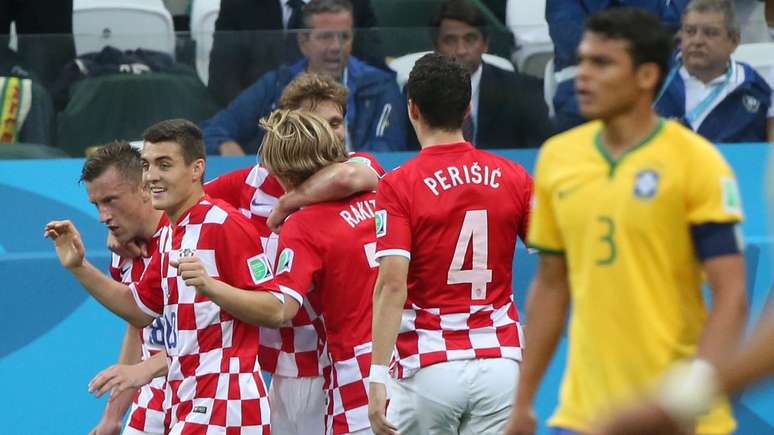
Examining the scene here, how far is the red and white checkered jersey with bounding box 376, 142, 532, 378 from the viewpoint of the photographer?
5109mm

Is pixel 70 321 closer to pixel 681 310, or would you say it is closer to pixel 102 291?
pixel 102 291

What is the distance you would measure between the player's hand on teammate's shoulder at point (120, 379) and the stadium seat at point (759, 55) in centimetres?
377

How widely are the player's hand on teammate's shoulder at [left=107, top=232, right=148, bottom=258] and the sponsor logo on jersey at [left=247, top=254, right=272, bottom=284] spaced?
775 mm

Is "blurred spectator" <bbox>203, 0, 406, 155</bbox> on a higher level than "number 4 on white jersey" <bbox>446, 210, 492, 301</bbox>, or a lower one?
higher

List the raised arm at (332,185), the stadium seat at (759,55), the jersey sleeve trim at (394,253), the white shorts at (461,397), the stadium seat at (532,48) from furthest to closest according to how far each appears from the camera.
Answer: the stadium seat at (532,48), the stadium seat at (759,55), the raised arm at (332,185), the white shorts at (461,397), the jersey sleeve trim at (394,253)

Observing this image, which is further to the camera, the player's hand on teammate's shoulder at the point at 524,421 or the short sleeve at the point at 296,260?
the short sleeve at the point at 296,260

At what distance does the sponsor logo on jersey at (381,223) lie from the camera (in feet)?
16.7

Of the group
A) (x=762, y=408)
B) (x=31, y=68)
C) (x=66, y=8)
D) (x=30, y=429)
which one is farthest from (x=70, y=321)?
(x=762, y=408)

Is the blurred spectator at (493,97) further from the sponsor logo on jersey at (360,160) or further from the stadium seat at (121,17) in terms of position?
the sponsor logo on jersey at (360,160)

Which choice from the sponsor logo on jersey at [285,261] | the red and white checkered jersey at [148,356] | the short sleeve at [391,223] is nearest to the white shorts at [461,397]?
the short sleeve at [391,223]

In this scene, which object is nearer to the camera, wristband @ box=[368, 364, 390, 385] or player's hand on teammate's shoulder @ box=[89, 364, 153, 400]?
wristband @ box=[368, 364, 390, 385]

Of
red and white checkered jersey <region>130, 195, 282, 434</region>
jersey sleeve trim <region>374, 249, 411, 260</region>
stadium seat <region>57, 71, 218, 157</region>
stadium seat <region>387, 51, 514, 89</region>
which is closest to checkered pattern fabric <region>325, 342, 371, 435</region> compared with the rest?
red and white checkered jersey <region>130, 195, 282, 434</region>

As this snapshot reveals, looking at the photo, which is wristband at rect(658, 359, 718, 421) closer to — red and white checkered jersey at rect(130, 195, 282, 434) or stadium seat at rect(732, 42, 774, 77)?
red and white checkered jersey at rect(130, 195, 282, 434)

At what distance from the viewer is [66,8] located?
853 cm
